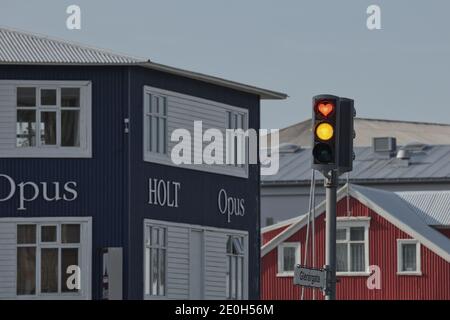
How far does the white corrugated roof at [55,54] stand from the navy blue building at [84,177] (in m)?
0.05

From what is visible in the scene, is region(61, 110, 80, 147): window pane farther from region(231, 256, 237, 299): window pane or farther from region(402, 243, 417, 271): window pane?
region(402, 243, 417, 271): window pane

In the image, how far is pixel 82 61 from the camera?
45.0 meters

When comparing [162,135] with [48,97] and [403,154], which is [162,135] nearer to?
[48,97]

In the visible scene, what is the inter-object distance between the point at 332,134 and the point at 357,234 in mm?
46403

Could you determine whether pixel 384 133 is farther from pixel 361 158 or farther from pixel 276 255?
pixel 276 255

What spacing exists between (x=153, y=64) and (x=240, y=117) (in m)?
6.03

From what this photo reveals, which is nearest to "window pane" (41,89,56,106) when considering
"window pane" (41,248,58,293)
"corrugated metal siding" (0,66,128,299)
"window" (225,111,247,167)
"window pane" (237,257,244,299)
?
"corrugated metal siding" (0,66,128,299)

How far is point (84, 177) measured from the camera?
148ft

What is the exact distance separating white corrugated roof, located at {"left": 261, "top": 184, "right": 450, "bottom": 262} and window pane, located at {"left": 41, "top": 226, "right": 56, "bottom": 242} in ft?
86.4

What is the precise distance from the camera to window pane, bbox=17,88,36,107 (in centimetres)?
4481

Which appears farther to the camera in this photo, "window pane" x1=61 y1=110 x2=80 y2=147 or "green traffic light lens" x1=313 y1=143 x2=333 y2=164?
"window pane" x1=61 y1=110 x2=80 y2=147

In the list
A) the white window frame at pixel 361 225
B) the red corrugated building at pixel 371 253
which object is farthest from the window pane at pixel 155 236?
the white window frame at pixel 361 225
